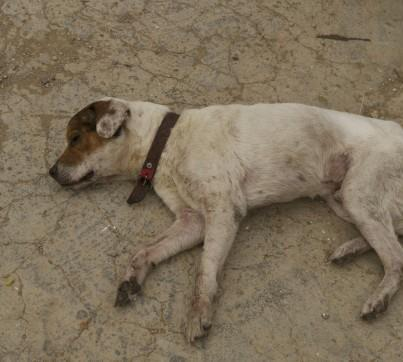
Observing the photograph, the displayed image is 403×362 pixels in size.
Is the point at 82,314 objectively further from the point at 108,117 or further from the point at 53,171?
the point at 108,117

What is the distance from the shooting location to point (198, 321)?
11.3 feet

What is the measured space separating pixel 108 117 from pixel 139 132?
274 mm

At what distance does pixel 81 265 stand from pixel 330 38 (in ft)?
11.3

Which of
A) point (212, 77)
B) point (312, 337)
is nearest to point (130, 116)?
point (212, 77)

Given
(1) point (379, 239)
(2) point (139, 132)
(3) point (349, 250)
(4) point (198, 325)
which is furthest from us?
(2) point (139, 132)

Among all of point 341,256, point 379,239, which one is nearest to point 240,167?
point 341,256

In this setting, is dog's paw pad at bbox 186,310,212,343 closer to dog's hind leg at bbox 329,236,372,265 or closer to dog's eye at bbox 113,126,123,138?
dog's hind leg at bbox 329,236,372,265

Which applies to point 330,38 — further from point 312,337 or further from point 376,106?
point 312,337

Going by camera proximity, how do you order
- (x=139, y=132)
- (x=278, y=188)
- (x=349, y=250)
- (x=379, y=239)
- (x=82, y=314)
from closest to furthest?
(x=82, y=314) → (x=379, y=239) → (x=349, y=250) → (x=278, y=188) → (x=139, y=132)

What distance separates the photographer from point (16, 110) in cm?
473

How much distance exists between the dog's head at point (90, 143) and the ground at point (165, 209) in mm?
231

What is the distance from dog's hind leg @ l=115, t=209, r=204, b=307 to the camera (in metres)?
3.60

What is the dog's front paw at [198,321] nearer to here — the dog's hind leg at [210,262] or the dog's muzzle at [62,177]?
the dog's hind leg at [210,262]

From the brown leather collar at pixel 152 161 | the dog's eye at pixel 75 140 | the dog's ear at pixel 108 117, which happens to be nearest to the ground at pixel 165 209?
the brown leather collar at pixel 152 161
